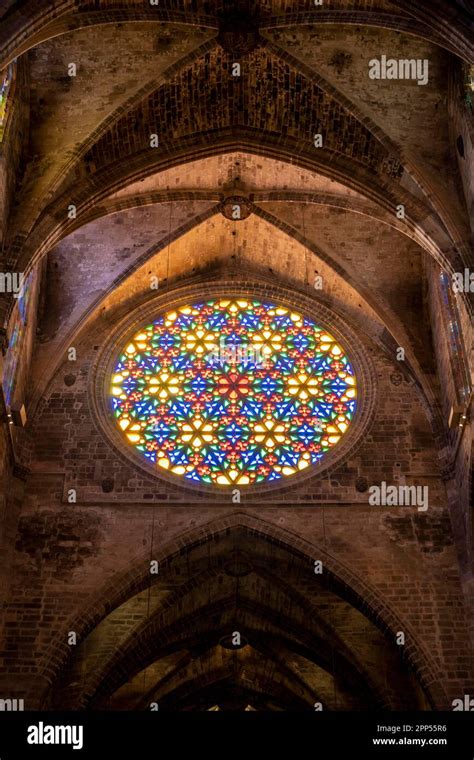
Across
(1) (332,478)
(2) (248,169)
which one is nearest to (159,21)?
(2) (248,169)

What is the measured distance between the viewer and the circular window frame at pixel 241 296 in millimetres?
17219

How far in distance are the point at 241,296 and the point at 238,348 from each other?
1.24 meters

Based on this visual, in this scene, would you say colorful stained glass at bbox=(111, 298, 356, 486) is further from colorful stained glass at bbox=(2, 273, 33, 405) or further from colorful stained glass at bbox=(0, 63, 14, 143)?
colorful stained glass at bbox=(0, 63, 14, 143)

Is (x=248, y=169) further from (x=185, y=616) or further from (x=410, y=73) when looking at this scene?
(x=185, y=616)

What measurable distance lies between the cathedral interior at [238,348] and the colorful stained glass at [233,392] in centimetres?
4

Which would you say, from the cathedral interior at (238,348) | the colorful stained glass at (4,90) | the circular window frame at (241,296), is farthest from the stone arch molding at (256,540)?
the colorful stained glass at (4,90)

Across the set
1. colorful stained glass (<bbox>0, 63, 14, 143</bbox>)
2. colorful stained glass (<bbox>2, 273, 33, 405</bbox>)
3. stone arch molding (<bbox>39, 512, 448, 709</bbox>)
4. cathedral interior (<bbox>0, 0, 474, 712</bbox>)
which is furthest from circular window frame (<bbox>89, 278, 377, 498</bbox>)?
colorful stained glass (<bbox>0, 63, 14, 143</bbox>)

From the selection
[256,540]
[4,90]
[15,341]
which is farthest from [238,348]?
[4,90]

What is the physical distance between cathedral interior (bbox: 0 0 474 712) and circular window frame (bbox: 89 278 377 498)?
4cm

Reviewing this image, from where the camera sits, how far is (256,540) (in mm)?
17203

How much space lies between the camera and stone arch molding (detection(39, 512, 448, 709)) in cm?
1509

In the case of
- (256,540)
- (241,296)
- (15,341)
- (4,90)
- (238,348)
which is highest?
(4,90)

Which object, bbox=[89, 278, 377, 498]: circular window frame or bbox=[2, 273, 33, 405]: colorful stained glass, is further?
bbox=[89, 278, 377, 498]: circular window frame

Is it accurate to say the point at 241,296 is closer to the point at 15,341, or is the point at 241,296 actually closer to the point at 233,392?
the point at 233,392
